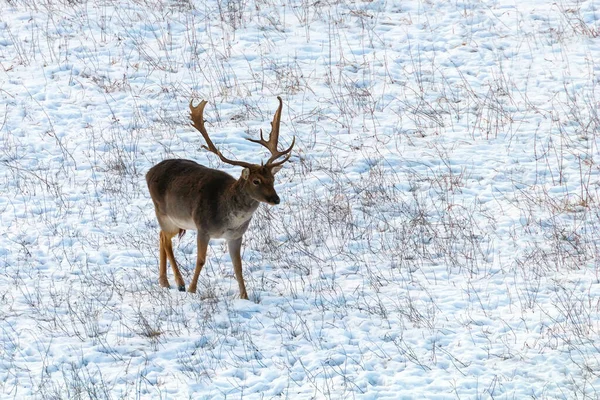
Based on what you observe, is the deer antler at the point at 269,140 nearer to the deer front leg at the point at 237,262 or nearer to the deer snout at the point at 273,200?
the deer snout at the point at 273,200

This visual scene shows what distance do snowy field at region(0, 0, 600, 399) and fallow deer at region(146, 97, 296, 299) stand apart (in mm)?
332

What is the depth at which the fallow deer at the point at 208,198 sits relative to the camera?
8.38m

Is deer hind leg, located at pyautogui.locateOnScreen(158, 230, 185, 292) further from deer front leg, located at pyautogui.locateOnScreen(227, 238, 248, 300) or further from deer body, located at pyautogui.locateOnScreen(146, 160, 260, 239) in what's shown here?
deer front leg, located at pyautogui.locateOnScreen(227, 238, 248, 300)

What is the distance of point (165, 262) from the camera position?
9023 millimetres

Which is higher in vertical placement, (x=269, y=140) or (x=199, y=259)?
(x=269, y=140)

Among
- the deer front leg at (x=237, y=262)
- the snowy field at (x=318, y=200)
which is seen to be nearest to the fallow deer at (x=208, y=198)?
the deer front leg at (x=237, y=262)

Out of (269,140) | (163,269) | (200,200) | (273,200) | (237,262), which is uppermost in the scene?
(269,140)

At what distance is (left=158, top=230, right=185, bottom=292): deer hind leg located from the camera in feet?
29.4

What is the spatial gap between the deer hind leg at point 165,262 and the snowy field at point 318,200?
0.52ft

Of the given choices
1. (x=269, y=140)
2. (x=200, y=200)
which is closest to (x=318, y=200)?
(x=269, y=140)

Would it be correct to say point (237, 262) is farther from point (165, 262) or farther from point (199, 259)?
point (165, 262)

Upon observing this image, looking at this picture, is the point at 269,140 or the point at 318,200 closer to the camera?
the point at 269,140

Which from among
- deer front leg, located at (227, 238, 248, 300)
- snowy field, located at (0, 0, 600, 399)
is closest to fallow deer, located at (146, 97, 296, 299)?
deer front leg, located at (227, 238, 248, 300)

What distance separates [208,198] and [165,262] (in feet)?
2.87
